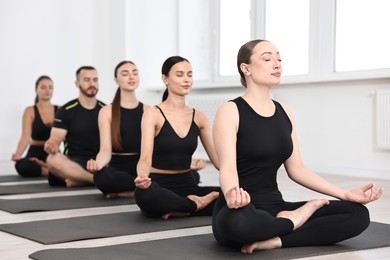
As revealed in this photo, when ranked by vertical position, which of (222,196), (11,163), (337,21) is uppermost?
(337,21)

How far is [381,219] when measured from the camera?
12.2ft

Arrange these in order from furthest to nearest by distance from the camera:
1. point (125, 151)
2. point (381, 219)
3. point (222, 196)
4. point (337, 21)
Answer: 1. point (337, 21)
2. point (125, 151)
3. point (381, 219)
4. point (222, 196)

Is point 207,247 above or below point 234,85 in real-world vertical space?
below

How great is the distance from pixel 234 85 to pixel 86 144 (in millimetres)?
2546

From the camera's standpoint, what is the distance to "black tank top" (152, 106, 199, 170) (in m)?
3.80

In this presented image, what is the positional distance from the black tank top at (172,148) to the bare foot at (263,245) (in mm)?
1113

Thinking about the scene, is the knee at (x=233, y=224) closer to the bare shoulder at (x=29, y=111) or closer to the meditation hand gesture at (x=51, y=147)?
the meditation hand gesture at (x=51, y=147)

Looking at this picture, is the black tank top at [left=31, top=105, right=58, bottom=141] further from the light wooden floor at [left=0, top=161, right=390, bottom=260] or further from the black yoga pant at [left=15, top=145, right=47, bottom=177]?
the light wooden floor at [left=0, top=161, right=390, bottom=260]

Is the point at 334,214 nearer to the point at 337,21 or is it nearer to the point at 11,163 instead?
the point at 337,21

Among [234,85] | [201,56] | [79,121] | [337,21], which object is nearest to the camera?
[79,121]

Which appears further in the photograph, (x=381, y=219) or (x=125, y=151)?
(x=125, y=151)

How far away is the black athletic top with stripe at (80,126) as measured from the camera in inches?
216

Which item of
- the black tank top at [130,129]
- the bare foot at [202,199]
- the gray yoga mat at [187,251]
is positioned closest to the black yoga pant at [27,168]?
the black tank top at [130,129]

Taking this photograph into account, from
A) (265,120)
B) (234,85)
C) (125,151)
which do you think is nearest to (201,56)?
(234,85)
